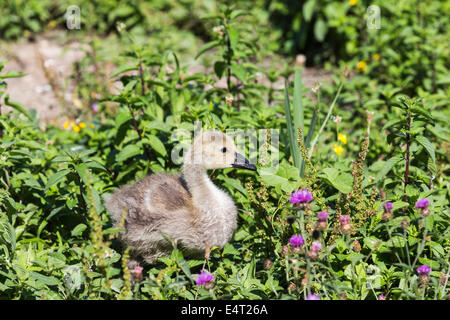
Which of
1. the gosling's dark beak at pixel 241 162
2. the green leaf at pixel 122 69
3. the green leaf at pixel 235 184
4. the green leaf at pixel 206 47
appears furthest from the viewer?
the green leaf at pixel 206 47

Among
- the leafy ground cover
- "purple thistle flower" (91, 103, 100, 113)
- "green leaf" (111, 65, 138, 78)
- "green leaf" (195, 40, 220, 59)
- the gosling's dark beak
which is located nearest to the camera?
the leafy ground cover

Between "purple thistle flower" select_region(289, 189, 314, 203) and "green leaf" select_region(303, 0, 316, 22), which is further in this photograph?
"green leaf" select_region(303, 0, 316, 22)

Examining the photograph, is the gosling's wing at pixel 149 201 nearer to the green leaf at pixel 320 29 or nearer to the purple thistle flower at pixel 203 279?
the purple thistle flower at pixel 203 279

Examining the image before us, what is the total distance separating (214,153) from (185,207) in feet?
1.58

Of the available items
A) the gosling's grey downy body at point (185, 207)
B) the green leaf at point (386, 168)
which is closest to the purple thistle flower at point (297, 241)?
the gosling's grey downy body at point (185, 207)

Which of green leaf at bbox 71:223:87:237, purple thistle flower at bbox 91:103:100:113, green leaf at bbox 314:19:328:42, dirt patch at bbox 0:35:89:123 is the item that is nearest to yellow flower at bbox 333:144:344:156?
green leaf at bbox 71:223:87:237

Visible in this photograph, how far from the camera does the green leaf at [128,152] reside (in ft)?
13.6

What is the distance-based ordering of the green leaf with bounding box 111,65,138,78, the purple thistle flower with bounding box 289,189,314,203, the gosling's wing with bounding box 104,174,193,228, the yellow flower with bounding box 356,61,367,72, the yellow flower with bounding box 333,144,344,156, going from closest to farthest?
the purple thistle flower with bounding box 289,189,314,203
the gosling's wing with bounding box 104,174,193,228
the green leaf with bounding box 111,65,138,78
the yellow flower with bounding box 333,144,344,156
the yellow flower with bounding box 356,61,367,72

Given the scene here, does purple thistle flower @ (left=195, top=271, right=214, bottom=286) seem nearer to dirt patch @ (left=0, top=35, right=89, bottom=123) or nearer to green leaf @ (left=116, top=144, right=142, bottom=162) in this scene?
green leaf @ (left=116, top=144, right=142, bottom=162)

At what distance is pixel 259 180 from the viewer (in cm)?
389

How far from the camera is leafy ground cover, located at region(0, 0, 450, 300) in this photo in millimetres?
3218

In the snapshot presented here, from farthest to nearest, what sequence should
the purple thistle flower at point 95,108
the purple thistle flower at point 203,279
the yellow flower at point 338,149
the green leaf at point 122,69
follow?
1. the purple thistle flower at point 95,108
2. the yellow flower at point 338,149
3. the green leaf at point 122,69
4. the purple thistle flower at point 203,279

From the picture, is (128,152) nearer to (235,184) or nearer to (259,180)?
(235,184)

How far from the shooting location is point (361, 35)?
731 cm
